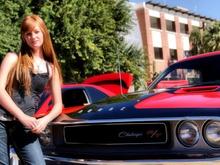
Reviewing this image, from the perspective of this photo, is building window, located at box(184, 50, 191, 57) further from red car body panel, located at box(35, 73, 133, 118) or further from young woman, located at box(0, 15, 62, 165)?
young woman, located at box(0, 15, 62, 165)

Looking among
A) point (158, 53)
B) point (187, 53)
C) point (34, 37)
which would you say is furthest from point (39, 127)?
point (187, 53)

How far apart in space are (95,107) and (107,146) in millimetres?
534

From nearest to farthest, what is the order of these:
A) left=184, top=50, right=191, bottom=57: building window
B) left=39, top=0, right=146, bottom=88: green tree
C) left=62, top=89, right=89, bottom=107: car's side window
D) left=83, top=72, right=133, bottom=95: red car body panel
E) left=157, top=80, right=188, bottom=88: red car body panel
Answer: left=157, top=80, right=188, bottom=88: red car body panel
left=83, top=72, right=133, bottom=95: red car body panel
left=62, top=89, right=89, bottom=107: car's side window
left=39, top=0, right=146, bottom=88: green tree
left=184, top=50, right=191, bottom=57: building window

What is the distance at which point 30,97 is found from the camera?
338 centimetres

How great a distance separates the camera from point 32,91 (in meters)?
3.38

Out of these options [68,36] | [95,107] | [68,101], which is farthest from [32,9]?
[95,107]

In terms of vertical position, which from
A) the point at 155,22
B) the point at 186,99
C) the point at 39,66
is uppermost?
the point at 155,22

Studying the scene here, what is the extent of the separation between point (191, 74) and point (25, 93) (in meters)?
2.43

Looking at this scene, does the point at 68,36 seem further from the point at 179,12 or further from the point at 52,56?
the point at 179,12

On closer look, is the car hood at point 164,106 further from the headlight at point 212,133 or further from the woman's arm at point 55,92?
the woman's arm at point 55,92

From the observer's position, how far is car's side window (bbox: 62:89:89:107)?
8.22m

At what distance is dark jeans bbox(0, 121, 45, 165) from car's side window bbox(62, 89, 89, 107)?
15.7 ft

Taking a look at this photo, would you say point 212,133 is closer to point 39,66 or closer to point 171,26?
point 39,66

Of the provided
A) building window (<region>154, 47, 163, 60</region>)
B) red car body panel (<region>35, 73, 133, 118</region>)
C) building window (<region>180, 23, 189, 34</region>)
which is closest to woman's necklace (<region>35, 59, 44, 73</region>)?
red car body panel (<region>35, 73, 133, 118</region>)
